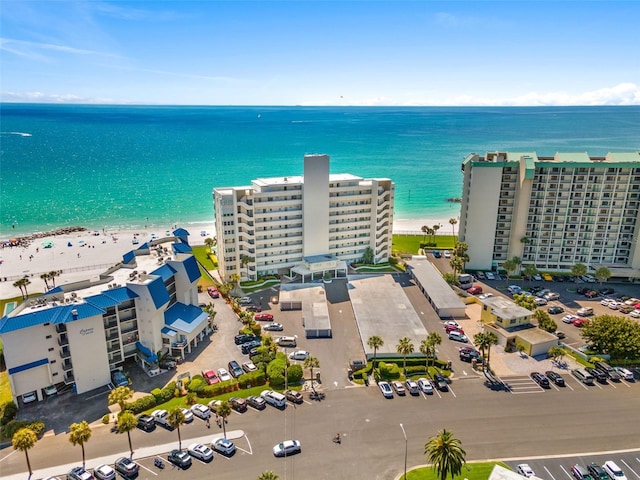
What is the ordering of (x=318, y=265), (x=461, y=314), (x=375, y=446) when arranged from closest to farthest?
1. (x=375, y=446)
2. (x=461, y=314)
3. (x=318, y=265)

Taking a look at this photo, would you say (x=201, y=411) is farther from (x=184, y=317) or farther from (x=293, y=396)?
(x=184, y=317)

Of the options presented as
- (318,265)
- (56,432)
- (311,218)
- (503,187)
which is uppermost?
(503,187)

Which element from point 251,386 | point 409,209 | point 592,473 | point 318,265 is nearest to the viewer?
point 592,473

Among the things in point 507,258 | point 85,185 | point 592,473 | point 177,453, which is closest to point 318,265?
point 507,258

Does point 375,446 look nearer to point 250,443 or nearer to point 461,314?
point 250,443

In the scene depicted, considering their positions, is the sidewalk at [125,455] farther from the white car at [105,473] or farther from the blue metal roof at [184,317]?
the blue metal roof at [184,317]

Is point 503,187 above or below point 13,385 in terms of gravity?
above

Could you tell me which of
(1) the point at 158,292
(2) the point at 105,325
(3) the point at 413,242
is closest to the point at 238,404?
(1) the point at 158,292

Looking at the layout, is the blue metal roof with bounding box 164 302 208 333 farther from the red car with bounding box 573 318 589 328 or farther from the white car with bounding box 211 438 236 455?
the red car with bounding box 573 318 589 328
